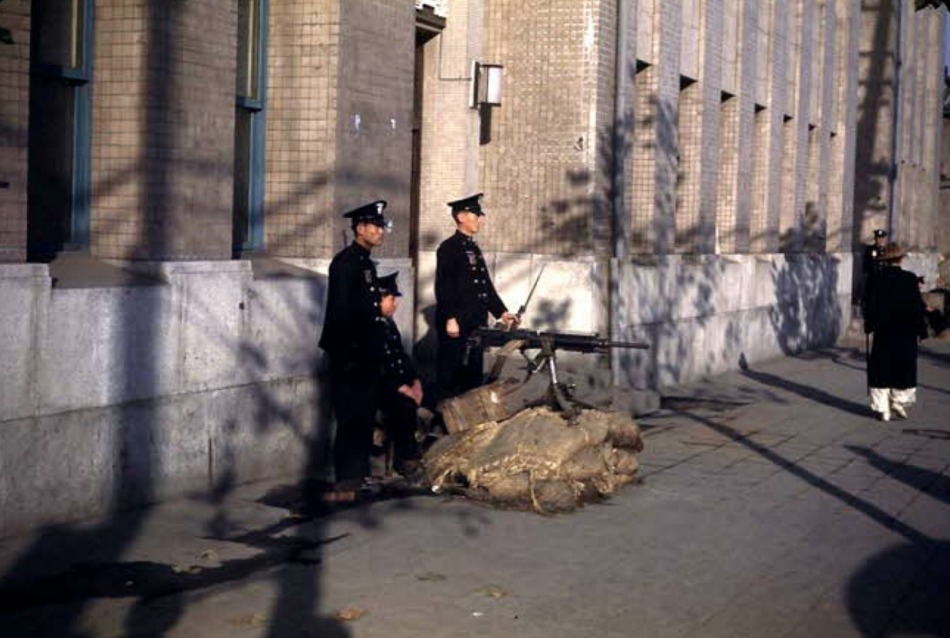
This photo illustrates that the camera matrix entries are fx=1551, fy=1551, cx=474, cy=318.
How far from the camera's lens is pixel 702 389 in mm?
19328

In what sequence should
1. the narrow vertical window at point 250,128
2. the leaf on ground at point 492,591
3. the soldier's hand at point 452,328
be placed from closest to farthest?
the leaf on ground at point 492,591, the narrow vertical window at point 250,128, the soldier's hand at point 452,328

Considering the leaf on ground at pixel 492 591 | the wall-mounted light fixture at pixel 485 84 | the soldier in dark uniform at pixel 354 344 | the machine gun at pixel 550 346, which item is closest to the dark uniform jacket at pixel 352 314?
the soldier in dark uniform at pixel 354 344

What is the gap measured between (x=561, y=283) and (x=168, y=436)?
693 centimetres

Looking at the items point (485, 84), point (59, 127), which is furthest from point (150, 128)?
point (485, 84)

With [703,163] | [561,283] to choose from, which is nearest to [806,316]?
[703,163]

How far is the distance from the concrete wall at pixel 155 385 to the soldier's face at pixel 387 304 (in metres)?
0.85

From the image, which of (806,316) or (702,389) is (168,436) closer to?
(702,389)

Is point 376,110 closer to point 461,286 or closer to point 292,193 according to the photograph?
point 292,193

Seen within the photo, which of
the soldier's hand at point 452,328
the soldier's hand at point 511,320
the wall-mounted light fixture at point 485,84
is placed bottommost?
the soldier's hand at point 452,328

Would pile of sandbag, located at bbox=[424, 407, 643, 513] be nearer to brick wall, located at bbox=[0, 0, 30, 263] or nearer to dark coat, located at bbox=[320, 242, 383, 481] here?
dark coat, located at bbox=[320, 242, 383, 481]

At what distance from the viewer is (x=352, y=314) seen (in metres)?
10.7

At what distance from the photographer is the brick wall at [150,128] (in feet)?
33.2

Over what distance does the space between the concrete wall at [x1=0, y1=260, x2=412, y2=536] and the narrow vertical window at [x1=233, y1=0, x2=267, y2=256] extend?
384 millimetres

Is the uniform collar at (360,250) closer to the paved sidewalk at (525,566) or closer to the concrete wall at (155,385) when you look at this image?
the concrete wall at (155,385)
